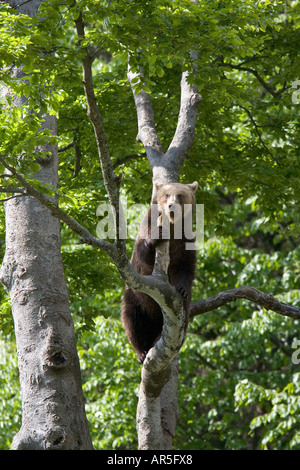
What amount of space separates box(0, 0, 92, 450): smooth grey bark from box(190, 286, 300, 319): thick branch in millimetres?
1163

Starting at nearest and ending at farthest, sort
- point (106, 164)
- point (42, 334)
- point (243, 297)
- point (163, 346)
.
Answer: point (106, 164) → point (163, 346) → point (42, 334) → point (243, 297)

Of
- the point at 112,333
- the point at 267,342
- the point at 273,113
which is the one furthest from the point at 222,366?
the point at 273,113

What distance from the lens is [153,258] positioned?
547cm

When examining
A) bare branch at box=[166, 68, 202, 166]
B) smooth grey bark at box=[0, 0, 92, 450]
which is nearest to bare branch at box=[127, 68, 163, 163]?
bare branch at box=[166, 68, 202, 166]

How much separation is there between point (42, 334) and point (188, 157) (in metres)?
3.68

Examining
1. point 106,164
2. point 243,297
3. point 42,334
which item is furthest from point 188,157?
point 106,164

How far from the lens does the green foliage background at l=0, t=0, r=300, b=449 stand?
5.33 meters

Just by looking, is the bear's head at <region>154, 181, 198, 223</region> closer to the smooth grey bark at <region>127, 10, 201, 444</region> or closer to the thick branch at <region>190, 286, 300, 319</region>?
the smooth grey bark at <region>127, 10, 201, 444</region>

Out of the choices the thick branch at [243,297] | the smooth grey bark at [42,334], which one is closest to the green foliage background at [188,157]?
the smooth grey bark at [42,334]

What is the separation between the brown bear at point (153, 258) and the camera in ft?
18.0

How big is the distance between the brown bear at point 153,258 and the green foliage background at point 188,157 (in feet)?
3.15

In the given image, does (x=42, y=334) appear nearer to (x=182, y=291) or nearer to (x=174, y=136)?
(x=182, y=291)
